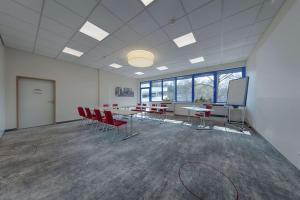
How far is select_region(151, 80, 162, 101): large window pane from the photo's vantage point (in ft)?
28.6

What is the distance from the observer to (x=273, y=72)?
2553 millimetres

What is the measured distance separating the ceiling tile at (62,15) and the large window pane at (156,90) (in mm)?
6553

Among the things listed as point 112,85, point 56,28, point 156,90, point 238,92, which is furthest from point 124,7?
point 156,90

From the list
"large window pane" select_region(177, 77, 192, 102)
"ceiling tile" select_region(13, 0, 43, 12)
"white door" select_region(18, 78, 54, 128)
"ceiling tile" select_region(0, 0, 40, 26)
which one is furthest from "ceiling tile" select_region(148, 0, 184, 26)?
"white door" select_region(18, 78, 54, 128)

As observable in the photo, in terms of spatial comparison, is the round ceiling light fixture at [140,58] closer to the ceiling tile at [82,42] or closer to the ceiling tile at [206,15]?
the ceiling tile at [82,42]

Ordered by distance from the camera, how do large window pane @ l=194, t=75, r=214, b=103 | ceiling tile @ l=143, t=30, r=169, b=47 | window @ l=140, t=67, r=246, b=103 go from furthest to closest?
large window pane @ l=194, t=75, r=214, b=103
window @ l=140, t=67, r=246, b=103
ceiling tile @ l=143, t=30, r=169, b=47

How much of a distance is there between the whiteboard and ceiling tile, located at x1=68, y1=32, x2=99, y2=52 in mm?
5434

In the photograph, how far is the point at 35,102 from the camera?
15.1 feet

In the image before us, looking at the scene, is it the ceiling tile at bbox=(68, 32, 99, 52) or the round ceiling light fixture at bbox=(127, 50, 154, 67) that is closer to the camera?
the ceiling tile at bbox=(68, 32, 99, 52)

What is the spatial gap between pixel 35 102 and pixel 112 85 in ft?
12.9

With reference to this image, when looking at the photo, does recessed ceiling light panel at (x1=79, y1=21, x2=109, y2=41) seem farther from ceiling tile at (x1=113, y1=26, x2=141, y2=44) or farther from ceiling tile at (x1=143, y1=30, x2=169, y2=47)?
ceiling tile at (x1=143, y1=30, x2=169, y2=47)

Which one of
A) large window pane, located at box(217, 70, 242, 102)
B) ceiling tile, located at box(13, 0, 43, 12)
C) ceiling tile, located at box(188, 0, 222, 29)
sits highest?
ceiling tile, located at box(188, 0, 222, 29)

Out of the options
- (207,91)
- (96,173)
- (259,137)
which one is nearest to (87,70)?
(96,173)

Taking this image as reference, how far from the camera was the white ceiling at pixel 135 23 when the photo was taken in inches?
85.1
